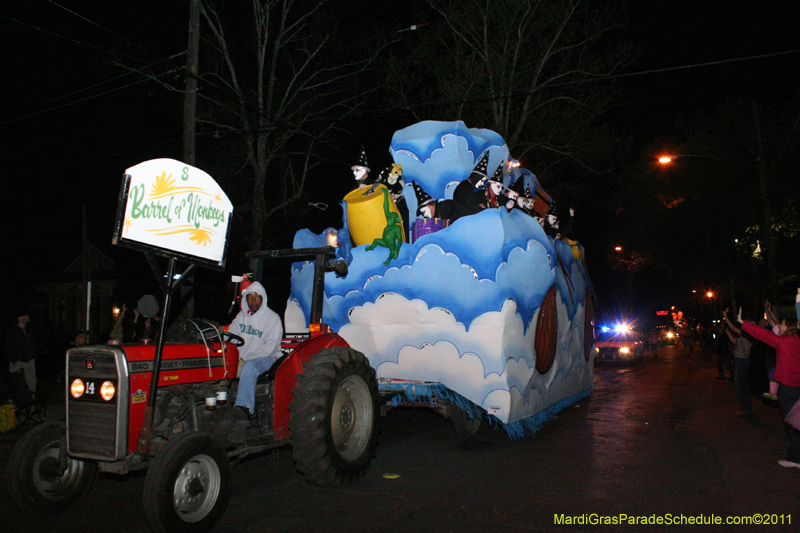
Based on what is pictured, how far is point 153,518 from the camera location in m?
3.93

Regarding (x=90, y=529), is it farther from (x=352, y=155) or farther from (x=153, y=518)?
(x=352, y=155)

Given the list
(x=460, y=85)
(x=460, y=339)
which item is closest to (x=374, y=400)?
(x=460, y=339)

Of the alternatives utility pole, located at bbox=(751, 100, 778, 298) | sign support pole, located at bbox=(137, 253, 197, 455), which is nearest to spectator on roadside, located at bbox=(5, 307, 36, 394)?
sign support pole, located at bbox=(137, 253, 197, 455)

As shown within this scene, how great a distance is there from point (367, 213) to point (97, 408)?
395cm

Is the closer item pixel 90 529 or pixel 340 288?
pixel 90 529

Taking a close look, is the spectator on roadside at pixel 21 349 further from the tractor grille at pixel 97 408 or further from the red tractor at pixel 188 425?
the tractor grille at pixel 97 408

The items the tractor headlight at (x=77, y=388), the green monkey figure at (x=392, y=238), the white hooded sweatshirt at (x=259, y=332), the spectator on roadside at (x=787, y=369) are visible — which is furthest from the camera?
the green monkey figure at (x=392, y=238)

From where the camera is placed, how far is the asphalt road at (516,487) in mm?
4652

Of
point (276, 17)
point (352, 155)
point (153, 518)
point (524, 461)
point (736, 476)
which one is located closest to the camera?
point (153, 518)

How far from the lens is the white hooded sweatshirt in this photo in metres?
5.72

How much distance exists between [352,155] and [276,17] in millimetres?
4855

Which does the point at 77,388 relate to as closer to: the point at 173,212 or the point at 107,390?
the point at 107,390

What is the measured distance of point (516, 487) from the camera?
5.52 metres

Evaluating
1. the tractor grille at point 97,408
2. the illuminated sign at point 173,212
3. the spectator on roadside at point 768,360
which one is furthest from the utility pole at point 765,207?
the tractor grille at point 97,408
